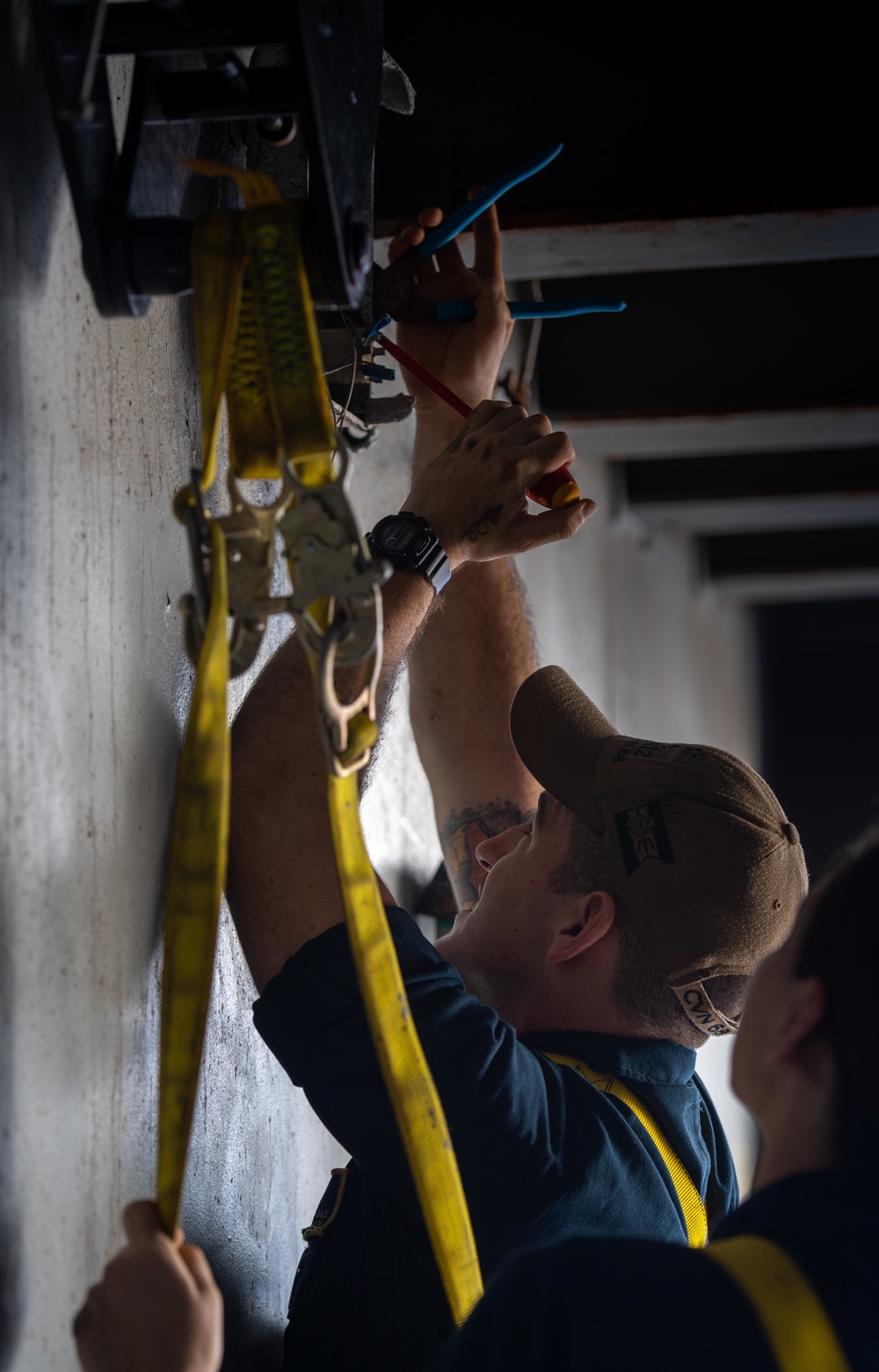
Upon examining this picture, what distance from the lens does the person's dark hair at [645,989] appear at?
1358mm

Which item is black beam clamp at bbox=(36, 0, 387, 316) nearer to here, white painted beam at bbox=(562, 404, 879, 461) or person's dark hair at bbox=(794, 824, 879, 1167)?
person's dark hair at bbox=(794, 824, 879, 1167)

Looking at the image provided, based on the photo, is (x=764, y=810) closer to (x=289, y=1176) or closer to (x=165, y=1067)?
(x=289, y=1176)

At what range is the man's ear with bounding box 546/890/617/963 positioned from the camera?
138 cm

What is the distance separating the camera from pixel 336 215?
2.69ft

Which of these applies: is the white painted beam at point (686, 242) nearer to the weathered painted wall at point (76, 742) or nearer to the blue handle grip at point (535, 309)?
the blue handle grip at point (535, 309)

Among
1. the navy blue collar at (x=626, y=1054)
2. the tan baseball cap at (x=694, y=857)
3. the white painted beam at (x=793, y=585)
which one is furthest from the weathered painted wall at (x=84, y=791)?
the white painted beam at (x=793, y=585)

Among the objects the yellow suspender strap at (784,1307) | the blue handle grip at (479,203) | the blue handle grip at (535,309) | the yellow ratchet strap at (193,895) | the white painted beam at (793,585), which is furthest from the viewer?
the white painted beam at (793,585)

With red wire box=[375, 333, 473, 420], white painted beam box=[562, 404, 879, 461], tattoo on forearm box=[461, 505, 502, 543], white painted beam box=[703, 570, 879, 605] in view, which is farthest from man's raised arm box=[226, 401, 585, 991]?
white painted beam box=[703, 570, 879, 605]

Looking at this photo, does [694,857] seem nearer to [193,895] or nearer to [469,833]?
[469,833]

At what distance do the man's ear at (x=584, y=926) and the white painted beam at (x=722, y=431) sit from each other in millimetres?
1501

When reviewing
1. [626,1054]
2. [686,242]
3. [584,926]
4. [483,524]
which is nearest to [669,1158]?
[626,1054]

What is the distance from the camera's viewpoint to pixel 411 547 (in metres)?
1.13

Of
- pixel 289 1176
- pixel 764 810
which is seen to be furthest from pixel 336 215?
pixel 289 1176

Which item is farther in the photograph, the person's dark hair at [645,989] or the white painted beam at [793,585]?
the white painted beam at [793,585]
